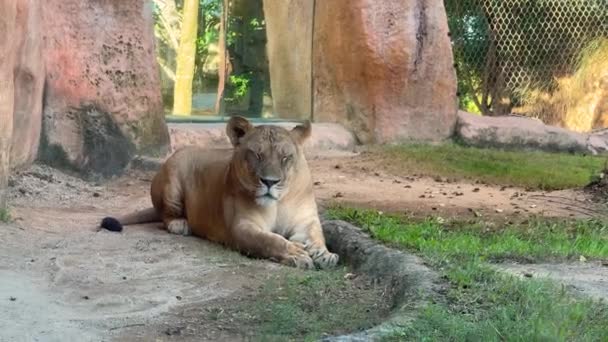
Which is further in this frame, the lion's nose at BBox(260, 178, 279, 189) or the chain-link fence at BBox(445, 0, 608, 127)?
the chain-link fence at BBox(445, 0, 608, 127)

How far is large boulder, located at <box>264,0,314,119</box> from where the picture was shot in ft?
51.1

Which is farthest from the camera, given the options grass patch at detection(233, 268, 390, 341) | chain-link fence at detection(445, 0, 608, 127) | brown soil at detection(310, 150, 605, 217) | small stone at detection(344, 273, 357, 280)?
chain-link fence at detection(445, 0, 608, 127)

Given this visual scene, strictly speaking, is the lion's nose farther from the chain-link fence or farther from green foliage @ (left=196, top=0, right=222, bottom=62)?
the chain-link fence

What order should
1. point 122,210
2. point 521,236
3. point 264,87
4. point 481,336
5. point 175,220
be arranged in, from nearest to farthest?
point 481,336, point 521,236, point 175,220, point 122,210, point 264,87

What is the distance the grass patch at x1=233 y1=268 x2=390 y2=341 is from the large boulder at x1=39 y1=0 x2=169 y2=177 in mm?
4641

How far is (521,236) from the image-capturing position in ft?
24.6

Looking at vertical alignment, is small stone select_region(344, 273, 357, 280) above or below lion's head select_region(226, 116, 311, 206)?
below

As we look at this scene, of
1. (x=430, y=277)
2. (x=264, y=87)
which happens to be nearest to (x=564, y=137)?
(x=264, y=87)

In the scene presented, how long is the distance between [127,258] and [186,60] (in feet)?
27.5

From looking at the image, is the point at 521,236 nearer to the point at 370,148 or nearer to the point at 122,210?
the point at 122,210

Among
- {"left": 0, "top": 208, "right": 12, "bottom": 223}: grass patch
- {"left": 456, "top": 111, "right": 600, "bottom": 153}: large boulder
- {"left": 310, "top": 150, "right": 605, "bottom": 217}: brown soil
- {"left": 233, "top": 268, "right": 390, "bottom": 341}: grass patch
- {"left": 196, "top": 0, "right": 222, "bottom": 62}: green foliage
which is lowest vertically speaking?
{"left": 233, "top": 268, "right": 390, "bottom": 341}: grass patch

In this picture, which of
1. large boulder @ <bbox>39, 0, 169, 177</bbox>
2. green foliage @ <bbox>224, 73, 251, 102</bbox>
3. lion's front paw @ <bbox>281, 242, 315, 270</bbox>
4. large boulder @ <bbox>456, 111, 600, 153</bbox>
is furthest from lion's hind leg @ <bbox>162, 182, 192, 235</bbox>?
large boulder @ <bbox>456, 111, 600, 153</bbox>

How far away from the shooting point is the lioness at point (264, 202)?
686 cm

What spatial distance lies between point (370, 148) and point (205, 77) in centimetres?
269
